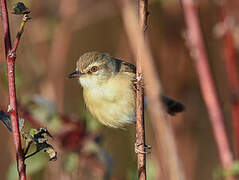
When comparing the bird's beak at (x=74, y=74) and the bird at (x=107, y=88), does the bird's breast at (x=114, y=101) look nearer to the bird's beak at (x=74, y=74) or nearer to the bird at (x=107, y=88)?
Result: the bird at (x=107, y=88)

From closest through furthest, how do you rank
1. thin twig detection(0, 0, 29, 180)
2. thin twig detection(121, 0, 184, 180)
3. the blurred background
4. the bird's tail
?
thin twig detection(0, 0, 29, 180)
thin twig detection(121, 0, 184, 180)
the blurred background
the bird's tail

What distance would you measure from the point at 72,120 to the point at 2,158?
262 centimetres

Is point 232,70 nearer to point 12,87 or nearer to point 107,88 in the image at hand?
point 107,88

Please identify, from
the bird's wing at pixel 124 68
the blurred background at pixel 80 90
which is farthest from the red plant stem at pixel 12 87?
the bird's wing at pixel 124 68

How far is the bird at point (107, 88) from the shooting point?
12.1 feet

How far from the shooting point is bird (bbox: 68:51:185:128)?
3.68 meters

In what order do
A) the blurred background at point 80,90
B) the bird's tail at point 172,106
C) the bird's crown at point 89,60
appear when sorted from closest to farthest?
the blurred background at point 80,90
the bird's crown at point 89,60
the bird's tail at point 172,106

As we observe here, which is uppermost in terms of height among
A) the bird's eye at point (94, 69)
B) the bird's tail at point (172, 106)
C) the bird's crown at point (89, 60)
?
the bird's crown at point (89, 60)

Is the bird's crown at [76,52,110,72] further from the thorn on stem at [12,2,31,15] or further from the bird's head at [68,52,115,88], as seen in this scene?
the thorn on stem at [12,2,31,15]

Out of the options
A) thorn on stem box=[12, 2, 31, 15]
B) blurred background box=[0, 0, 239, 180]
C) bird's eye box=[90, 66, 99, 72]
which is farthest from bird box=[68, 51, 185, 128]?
thorn on stem box=[12, 2, 31, 15]

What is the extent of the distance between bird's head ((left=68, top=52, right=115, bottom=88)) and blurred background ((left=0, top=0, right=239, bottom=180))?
301 mm

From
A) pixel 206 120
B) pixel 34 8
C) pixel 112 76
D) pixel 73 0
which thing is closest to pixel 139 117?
pixel 112 76

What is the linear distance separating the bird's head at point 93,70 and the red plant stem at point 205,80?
837 millimetres

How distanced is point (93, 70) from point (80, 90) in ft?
10.6
